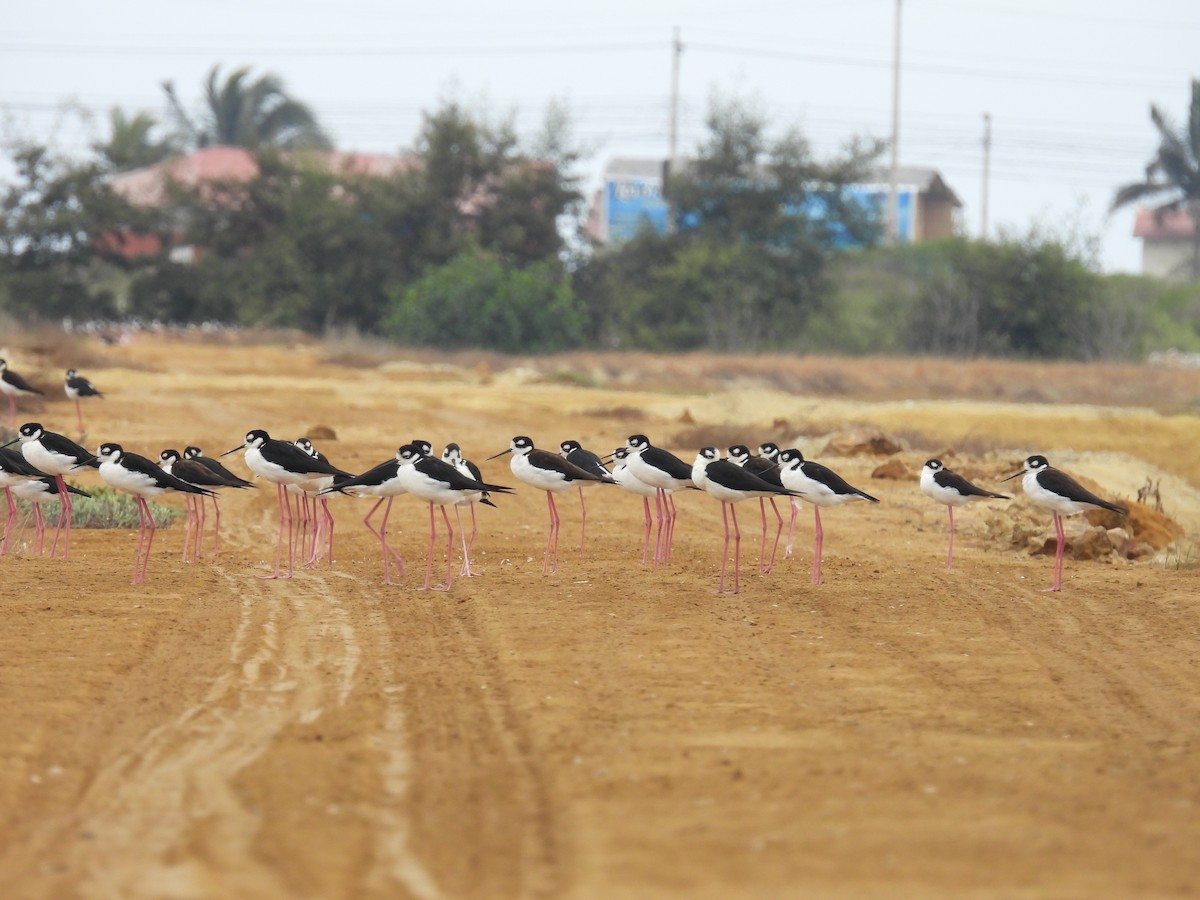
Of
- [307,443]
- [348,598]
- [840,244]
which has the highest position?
[840,244]

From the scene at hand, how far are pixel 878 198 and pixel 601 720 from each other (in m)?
71.5

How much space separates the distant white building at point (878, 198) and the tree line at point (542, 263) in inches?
828

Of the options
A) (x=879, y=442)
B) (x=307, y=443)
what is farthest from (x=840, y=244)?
(x=307, y=443)

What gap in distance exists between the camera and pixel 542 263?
52094mm

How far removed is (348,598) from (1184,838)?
6534 millimetres

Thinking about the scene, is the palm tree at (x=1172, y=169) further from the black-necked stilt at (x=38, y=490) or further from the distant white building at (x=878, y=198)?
the black-necked stilt at (x=38, y=490)

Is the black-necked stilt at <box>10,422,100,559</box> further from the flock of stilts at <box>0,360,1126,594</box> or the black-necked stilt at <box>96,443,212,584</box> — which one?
the black-necked stilt at <box>96,443,212,584</box>

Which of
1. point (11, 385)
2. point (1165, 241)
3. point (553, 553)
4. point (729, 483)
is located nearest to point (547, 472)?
point (553, 553)

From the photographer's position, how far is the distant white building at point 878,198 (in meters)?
78.6

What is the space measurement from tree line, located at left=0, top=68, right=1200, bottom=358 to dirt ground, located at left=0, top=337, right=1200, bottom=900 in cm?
3484

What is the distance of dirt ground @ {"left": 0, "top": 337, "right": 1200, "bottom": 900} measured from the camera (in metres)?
5.40

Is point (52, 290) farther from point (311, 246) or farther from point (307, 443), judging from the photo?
point (307, 443)

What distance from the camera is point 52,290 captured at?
54125 millimetres

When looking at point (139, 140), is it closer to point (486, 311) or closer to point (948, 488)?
point (486, 311)
